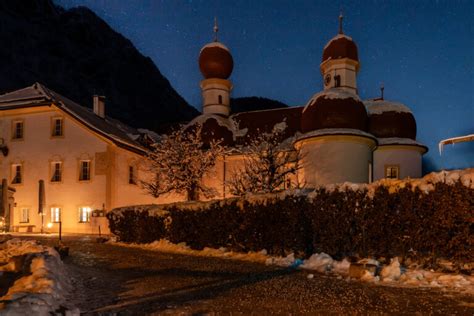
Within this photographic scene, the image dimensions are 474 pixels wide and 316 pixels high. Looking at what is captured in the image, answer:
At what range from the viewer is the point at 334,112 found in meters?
28.0

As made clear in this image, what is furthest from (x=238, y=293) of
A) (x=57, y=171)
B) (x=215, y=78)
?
(x=215, y=78)

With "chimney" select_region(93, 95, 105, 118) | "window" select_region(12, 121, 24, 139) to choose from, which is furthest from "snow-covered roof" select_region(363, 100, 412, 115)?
"window" select_region(12, 121, 24, 139)

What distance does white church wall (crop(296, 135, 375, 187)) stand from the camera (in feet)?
89.4

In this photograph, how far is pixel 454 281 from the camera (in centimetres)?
987

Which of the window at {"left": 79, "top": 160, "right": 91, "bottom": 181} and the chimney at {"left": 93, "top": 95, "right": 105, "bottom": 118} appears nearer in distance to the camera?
the window at {"left": 79, "top": 160, "right": 91, "bottom": 181}

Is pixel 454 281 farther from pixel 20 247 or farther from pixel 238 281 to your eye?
pixel 20 247

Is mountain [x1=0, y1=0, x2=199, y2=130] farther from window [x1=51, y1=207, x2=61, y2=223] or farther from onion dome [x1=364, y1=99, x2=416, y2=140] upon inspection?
onion dome [x1=364, y1=99, x2=416, y2=140]

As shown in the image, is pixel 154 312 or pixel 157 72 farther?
pixel 157 72

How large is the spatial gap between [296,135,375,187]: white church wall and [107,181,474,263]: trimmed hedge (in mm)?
11199

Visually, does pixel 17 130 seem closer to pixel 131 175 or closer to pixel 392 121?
pixel 131 175

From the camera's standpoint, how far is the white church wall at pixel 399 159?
30781 millimetres

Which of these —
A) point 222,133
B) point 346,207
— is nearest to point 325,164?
point 222,133

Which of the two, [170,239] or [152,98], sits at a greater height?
[152,98]

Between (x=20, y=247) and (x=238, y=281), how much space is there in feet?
30.8
